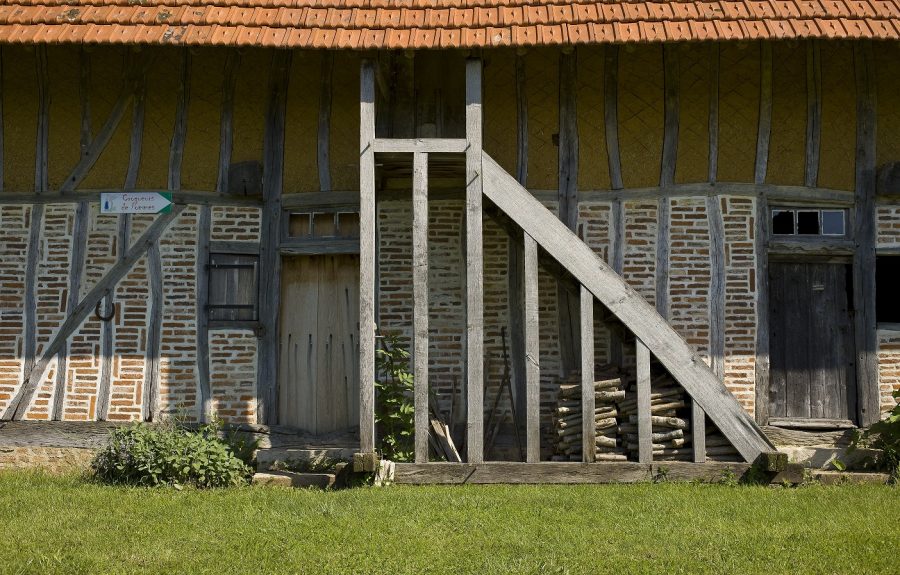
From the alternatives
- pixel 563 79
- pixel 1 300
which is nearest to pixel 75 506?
pixel 1 300

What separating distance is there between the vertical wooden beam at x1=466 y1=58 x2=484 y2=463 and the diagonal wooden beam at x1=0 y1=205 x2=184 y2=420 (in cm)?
284

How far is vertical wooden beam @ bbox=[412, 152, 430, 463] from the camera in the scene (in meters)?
7.71

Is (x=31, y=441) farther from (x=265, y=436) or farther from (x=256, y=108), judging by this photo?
(x=256, y=108)

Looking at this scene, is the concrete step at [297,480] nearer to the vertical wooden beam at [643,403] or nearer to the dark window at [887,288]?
the vertical wooden beam at [643,403]

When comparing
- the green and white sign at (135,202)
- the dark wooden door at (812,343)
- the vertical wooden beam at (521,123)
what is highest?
A: the vertical wooden beam at (521,123)

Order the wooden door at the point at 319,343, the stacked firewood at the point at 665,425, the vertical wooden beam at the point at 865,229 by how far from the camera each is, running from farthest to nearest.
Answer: the wooden door at the point at 319,343 → the vertical wooden beam at the point at 865,229 → the stacked firewood at the point at 665,425

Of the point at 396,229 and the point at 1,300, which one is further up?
the point at 396,229

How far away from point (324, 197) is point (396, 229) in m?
0.72

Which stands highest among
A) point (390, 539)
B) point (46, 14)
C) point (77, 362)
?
point (46, 14)

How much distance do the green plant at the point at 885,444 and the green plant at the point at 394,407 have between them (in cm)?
353

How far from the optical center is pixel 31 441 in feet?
28.6

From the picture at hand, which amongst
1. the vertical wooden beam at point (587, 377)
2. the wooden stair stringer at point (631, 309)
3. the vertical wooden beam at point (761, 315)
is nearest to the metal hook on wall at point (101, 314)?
the wooden stair stringer at point (631, 309)

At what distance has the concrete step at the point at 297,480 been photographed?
25.8ft

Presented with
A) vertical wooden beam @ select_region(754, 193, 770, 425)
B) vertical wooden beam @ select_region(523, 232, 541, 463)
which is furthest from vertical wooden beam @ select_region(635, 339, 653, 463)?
vertical wooden beam @ select_region(754, 193, 770, 425)
